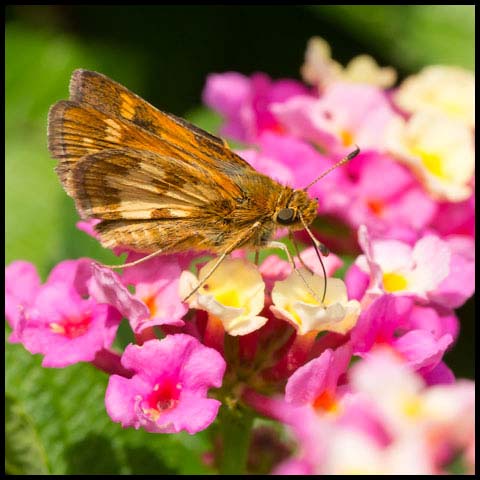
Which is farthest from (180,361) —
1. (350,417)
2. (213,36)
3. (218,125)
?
(213,36)

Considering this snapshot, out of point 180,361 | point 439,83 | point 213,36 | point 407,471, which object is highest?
point 213,36

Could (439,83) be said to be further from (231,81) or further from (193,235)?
(193,235)

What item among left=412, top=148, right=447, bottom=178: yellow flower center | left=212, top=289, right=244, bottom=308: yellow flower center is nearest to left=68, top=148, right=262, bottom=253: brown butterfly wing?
left=212, top=289, right=244, bottom=308: yellow flower center

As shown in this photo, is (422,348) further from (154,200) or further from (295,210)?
(154,200)

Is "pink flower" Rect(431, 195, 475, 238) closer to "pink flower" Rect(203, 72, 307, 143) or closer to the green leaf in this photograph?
"pink flower" Rect(203, 72, 307, 143)

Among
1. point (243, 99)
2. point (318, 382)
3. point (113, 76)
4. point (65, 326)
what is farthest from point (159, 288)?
point (113, 76)
